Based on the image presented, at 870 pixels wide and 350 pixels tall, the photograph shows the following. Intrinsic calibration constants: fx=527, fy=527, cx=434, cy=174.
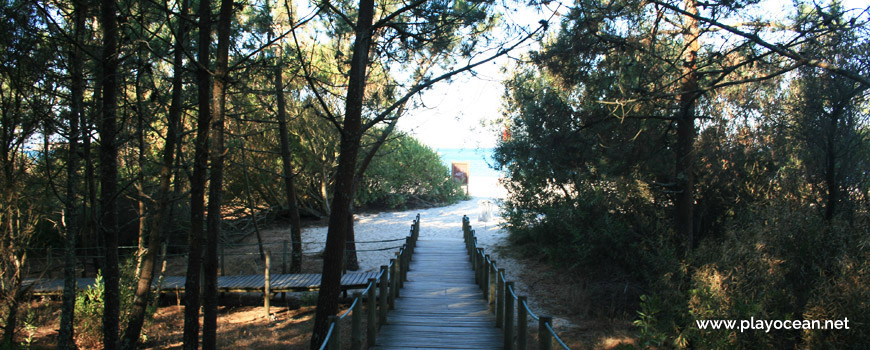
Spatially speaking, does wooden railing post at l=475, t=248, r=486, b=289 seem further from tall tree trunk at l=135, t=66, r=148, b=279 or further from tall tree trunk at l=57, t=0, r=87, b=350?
tall tree trunk at l=57, t=0, r=87, b=350

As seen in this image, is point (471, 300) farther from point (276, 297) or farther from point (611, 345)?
point (276, 297)

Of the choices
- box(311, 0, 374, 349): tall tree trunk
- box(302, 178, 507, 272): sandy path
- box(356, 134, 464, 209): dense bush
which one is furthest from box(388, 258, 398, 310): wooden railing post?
box(356, 134, 464, 209): dense bush

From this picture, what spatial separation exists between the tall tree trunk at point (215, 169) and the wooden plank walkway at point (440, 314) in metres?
2.01

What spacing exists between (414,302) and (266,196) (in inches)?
468

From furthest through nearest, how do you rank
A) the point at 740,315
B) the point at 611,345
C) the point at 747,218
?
the point at 747,218, the point at 611,345, the point at 740,315

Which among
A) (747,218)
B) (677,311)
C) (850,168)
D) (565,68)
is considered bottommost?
(677,311)

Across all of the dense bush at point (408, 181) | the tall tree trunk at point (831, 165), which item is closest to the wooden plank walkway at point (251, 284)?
the tall tree trunk at point (831, 165)

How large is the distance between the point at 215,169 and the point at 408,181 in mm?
19079

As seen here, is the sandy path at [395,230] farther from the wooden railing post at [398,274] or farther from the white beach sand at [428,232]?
the wooden railing post at [398,274]

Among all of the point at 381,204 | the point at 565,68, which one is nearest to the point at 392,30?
the point at 565,68

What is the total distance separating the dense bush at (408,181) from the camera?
22.8 m

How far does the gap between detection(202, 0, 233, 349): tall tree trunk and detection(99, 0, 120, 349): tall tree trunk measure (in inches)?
43.9

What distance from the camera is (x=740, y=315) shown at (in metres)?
5.93

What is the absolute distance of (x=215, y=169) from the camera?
6141 millimetres
